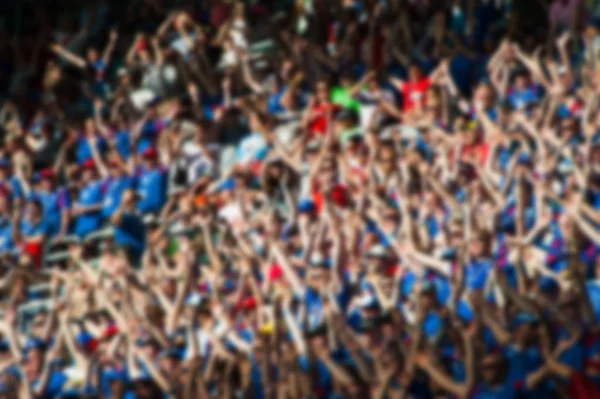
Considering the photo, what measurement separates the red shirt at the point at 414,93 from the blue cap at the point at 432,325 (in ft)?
14.8

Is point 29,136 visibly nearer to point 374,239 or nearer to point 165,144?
point 165,144

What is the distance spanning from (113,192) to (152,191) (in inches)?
18.5

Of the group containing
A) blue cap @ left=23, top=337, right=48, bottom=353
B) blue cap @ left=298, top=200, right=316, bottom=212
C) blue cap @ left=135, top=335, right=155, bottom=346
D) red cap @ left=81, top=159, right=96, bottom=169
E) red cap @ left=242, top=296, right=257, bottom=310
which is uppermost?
red cap @ left=81, top=159, right=96, bottom=169

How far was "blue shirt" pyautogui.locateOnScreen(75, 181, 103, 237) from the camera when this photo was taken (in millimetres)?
19172

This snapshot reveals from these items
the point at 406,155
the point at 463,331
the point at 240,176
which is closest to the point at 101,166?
the point at 240,176

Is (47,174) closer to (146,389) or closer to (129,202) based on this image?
(129,202)

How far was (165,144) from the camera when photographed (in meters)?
19.6

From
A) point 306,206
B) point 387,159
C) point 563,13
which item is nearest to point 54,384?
point 306,206

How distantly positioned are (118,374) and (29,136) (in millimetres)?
6346

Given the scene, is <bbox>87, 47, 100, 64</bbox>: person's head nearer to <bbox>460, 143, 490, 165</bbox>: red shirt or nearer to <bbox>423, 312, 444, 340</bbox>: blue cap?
<bbox>460, 143, 490, 165</bbox>: red shirt

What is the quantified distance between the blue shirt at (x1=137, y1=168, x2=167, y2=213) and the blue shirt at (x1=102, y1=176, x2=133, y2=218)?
6.9 inches

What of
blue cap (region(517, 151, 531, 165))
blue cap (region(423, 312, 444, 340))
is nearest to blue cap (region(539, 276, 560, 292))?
blue cap (region(423, 312, 444, 340))

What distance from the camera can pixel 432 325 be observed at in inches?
568

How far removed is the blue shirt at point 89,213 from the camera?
1917cm
